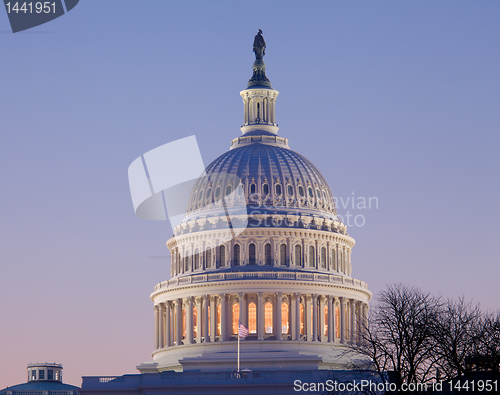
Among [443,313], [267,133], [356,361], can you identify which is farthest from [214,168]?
[443,313]

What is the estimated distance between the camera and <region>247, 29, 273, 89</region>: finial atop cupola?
6417 inches

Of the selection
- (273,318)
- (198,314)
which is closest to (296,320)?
(273,318)

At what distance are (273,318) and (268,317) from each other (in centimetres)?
114

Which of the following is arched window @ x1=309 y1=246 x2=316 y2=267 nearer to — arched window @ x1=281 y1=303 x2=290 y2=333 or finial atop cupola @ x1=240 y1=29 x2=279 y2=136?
arched window @ x1=281 y1=303 x2=290 y2=333

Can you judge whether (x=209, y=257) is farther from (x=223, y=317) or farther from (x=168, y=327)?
(x=168, y=327)

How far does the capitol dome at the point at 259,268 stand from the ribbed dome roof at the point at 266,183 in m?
0.12

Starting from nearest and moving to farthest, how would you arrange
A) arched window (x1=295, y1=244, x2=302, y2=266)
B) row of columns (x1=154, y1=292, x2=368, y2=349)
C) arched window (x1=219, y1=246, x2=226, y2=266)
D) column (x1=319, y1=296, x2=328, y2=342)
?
row of columns (x1=154, y1=292, x2=368, y2=349), column (x1=319, y1=296, x2=328, y2=342), arched window (x1=295, y1=244, x2=302, y2=266), arched window (x1=219, y1=246, x2=226, y2=266)

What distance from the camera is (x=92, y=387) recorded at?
13238 centimetres

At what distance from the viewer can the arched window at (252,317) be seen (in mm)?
147625

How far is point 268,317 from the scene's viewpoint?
14825 cm

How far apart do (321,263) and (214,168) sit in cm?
1759

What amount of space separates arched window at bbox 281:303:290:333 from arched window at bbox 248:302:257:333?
10.0 ft

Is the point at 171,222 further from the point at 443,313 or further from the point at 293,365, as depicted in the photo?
the point at 443,313

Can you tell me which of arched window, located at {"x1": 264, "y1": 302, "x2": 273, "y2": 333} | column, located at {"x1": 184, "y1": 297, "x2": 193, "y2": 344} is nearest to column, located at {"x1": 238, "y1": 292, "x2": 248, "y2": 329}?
arched window, located at {"x1": 264, "y1": 302, "x2": 273, "y2": 333}
